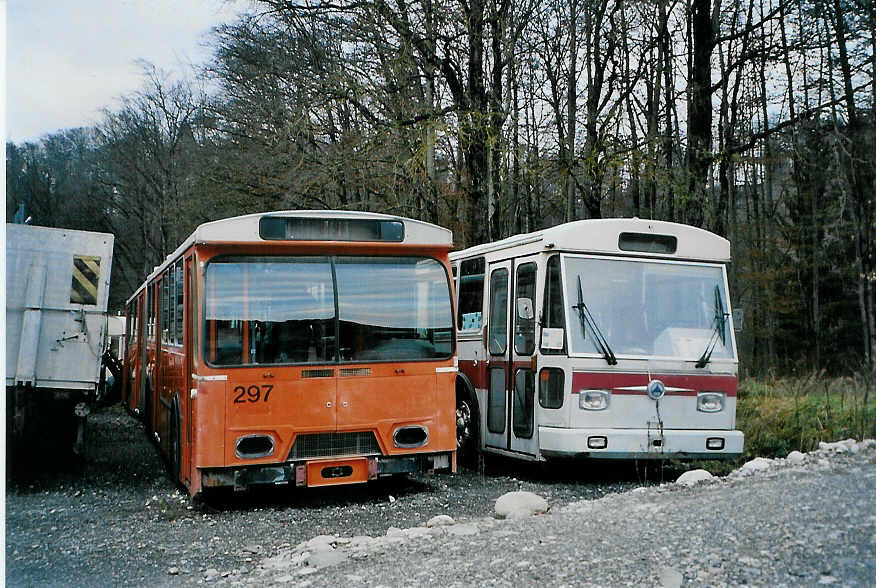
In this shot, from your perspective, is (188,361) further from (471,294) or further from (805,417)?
(805,417)

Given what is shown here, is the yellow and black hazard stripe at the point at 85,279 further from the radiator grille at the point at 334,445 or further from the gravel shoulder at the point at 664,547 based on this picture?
the gravel shoulder at the point at 664,547

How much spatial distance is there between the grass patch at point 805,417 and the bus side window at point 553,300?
2.56 m

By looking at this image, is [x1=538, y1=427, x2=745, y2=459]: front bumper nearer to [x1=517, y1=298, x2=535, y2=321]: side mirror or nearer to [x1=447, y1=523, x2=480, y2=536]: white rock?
[x1=517, y1=298, x2=535, y2=321]: side mirror

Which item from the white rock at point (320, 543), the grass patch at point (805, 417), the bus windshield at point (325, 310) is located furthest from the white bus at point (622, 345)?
the white rock at point (320, 543)

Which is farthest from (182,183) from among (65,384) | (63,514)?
(63,514)

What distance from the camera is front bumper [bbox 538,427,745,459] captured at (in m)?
9.23

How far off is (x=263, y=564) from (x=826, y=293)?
23.5 metres

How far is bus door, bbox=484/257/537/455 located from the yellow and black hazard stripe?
4.22m

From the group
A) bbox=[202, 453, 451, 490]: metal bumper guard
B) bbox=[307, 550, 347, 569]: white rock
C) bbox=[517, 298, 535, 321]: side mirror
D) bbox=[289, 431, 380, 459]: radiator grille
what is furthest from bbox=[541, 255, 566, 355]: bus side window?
bbox=[307, 550, 347, 569]: white rock

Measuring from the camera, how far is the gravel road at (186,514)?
652cm

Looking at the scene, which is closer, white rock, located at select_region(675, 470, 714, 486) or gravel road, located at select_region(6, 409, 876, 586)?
gravel road, located at select_region(6, 409, 876, 586)

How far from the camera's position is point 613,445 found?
30.4ft

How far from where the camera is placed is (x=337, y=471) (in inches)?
334

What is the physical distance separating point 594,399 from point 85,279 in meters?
5.33
